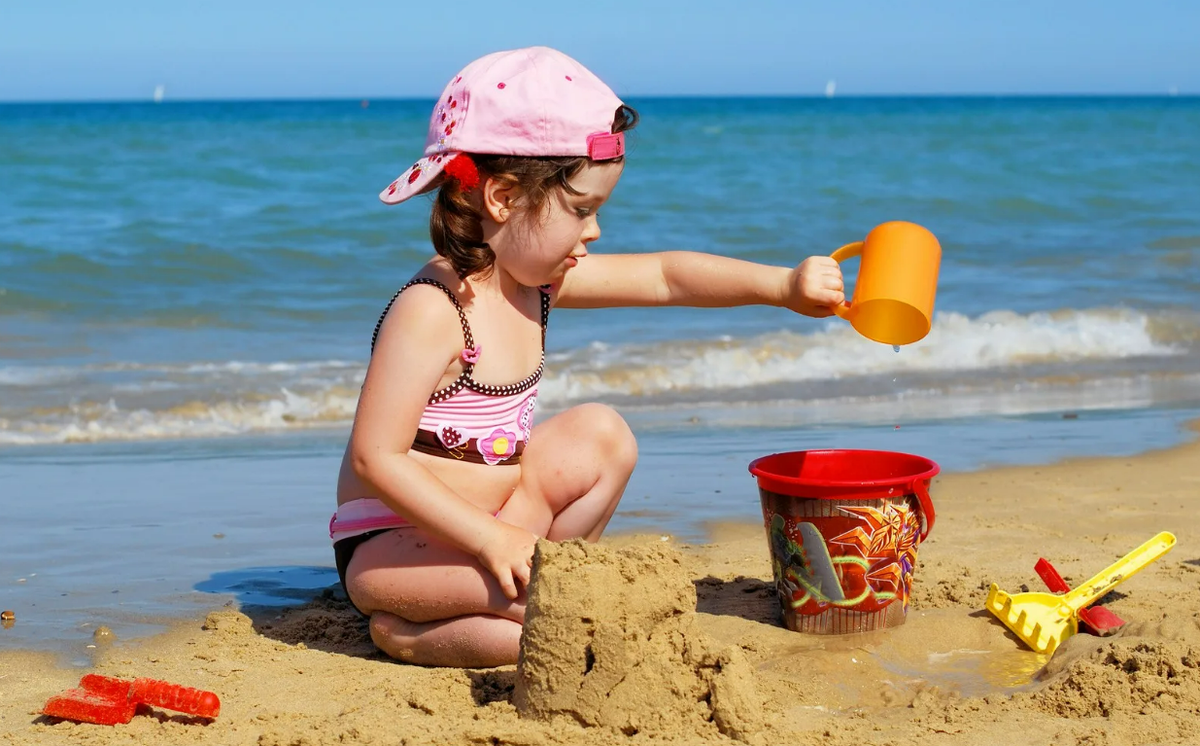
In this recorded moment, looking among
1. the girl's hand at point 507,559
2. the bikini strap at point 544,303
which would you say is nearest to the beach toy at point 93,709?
the girl's hand at point 507,559

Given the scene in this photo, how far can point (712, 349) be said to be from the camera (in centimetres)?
698

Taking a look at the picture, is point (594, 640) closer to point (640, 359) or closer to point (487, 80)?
point (487, 80)

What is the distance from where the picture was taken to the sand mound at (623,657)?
82.7 inches

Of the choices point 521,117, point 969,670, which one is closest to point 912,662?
point 969,670

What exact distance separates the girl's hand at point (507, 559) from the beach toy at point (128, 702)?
0.55 m

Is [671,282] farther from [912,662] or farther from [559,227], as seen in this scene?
[912,662]

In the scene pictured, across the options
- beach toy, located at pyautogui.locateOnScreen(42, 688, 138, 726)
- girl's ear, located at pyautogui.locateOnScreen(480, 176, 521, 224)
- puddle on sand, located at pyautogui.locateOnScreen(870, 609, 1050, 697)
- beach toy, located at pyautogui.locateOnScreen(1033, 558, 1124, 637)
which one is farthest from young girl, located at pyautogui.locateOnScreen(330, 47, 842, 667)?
beach toy, located at pyautogui.locateOnScreen(1033, 558, 1124, 637)

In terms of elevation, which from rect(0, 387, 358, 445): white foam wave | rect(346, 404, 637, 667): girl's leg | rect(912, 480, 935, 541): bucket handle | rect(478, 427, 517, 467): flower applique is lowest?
rect(0, 387, 358, 445): white foam wave

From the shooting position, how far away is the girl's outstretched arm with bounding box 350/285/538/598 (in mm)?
2418

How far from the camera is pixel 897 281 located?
2545mm

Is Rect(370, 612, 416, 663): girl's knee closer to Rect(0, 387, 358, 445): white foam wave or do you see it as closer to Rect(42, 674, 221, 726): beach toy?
Rect(42, 674, 221, 726): beach toy

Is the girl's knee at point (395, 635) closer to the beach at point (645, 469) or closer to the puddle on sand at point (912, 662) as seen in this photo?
the beach at point (645, 469)

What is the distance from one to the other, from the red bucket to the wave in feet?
9.22

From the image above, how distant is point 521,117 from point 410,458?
69cm
